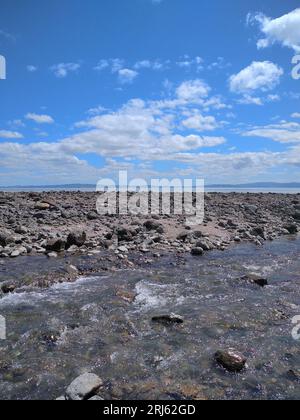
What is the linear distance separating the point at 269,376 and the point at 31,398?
4499mm

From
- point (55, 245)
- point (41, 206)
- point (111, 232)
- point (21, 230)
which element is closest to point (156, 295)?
point (55, 245)

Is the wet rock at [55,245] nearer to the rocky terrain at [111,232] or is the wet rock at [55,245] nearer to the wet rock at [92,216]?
the rocky terrain at [111,232]

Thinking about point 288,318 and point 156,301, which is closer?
point 288,318

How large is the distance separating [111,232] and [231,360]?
1357 cm

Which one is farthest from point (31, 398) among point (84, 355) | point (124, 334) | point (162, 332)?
point (162, 332)

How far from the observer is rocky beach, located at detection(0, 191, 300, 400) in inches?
264

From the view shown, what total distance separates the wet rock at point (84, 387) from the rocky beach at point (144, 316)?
0.7 inches

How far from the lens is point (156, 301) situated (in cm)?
1081

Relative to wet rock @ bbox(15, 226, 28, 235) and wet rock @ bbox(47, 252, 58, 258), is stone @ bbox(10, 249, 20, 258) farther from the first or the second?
wet rock @ bbox(15, 226, 28, 235)

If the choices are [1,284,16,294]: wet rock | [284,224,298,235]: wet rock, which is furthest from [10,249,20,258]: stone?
[284,224,298,235]: wet rock
